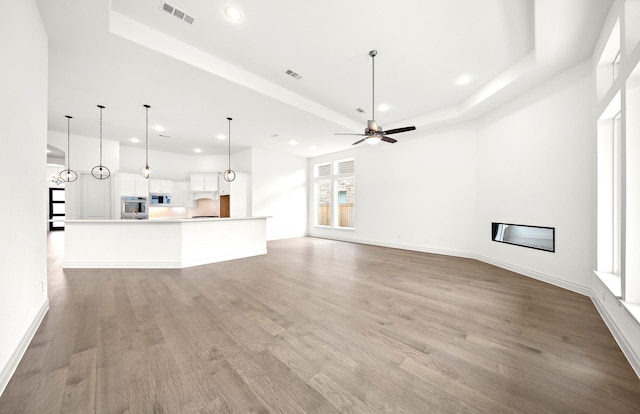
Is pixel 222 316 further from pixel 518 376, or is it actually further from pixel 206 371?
pixel 518 376

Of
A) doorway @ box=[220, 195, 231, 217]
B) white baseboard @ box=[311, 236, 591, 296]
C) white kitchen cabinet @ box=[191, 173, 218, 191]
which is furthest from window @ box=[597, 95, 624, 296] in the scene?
white kitchen cabinet @ box=[191, 173, 218, 191]

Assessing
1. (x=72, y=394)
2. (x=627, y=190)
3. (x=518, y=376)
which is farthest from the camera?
(x=627, y=190)

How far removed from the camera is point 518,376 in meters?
1.71

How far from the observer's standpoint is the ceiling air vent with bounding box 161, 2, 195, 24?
107 inches

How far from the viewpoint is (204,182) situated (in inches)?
350

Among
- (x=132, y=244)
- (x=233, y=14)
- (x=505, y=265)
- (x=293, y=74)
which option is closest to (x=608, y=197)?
(x=505, y=265)

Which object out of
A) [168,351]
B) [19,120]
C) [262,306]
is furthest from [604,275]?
[19,120]

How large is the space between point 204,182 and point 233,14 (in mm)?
7073

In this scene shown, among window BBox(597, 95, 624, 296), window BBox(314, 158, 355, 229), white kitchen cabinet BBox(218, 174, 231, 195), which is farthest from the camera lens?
window BBox(314, 158, 355, 229)

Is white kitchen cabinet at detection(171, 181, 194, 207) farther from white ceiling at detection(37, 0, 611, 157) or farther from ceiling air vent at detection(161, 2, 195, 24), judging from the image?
ceiling air vent at detection(161, 2, 195, 24)

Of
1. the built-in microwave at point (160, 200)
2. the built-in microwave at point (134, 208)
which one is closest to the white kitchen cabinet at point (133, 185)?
the built-in microwave at point (134, 208)

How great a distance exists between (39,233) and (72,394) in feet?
6.44

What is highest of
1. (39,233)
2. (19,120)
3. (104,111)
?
(104,111)

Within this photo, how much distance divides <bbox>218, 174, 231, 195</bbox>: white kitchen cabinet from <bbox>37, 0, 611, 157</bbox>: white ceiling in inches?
125
